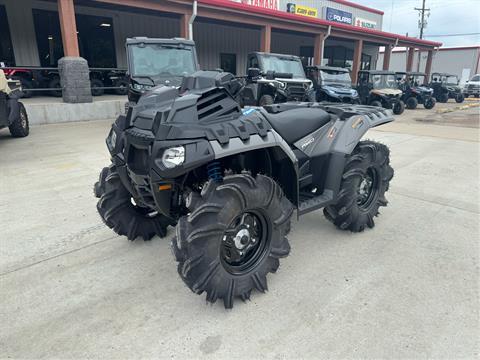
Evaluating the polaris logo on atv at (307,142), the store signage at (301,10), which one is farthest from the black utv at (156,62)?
the store signage at (301,10)

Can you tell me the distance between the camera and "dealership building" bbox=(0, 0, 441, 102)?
1224 cm

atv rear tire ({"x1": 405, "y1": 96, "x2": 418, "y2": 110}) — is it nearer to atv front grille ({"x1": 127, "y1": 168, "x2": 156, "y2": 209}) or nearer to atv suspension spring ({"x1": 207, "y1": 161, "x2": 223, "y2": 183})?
atv suspension spring ({"x1": 207, "y1": 161, "x2": 223, "y2": 183})

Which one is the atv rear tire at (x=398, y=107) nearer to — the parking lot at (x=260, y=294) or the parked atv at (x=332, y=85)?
the parked atv at (x=332, y=85)

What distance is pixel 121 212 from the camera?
3.08 m

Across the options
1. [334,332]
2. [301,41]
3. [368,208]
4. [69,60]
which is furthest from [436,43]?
[334,332]

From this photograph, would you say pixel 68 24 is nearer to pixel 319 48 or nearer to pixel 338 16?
pixel 319 48

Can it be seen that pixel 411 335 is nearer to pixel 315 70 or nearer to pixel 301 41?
pixel 315 70

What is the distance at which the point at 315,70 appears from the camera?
1355 centimetres

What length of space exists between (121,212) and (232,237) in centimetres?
115

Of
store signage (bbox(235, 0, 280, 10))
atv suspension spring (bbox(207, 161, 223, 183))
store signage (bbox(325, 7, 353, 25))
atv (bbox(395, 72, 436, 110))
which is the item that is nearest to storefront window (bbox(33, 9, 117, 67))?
store signage (bbox(235, 0, 280, 10))

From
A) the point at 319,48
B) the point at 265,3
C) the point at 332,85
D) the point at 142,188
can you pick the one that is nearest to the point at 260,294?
the point at 142,188

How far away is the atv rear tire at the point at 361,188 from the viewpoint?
3.34 meters

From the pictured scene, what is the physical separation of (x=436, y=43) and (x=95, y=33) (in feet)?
→ 80.1

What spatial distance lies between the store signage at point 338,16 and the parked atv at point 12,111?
65.7ft
